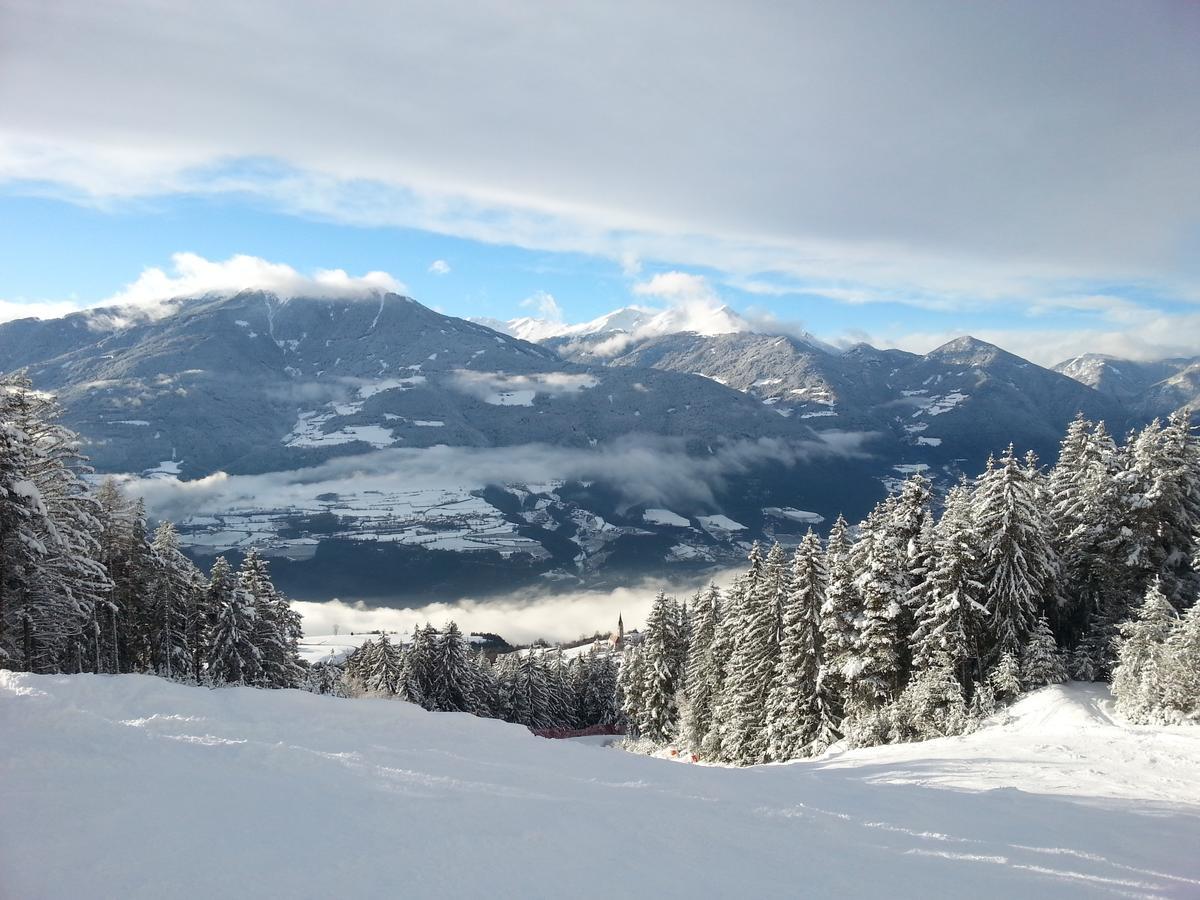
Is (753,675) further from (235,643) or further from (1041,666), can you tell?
(235,643)

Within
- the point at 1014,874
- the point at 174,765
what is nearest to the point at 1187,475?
the point at 1014,874

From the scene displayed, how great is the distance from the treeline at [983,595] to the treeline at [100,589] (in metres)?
32.6

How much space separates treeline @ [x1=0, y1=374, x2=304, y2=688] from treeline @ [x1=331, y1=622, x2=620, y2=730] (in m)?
12.2

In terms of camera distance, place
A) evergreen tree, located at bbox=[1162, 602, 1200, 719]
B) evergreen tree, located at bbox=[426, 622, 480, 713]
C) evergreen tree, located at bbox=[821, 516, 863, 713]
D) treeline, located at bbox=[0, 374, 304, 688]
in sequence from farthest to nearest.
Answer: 1. evergreen tree, located at bbox=[426, 622, 480, 713]
2. evergreen tree, located at bbox=[821, 516, 863, 713]
3. treeline, located at bbox=[0, 374, 304, 688]
4. evergreen tree, located at bbox=[1162, 602, 1200, 719]

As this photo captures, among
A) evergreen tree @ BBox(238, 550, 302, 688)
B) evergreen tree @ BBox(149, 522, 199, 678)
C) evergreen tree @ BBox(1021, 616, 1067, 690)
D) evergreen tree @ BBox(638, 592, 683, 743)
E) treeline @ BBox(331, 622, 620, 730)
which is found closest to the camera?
evergreen tree @ BBox(1021, 616, 1067, 690)

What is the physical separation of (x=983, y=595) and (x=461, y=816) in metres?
31.2

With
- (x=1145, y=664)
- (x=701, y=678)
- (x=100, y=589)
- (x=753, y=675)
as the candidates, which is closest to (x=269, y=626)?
(x=100, y=589)

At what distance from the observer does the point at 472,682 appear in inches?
2591

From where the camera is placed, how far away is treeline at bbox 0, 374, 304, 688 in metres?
24.8

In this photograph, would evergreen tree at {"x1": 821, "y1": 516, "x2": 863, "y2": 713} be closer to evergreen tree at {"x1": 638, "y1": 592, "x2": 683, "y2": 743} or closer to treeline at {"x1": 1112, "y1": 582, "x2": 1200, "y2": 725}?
treeline at {"x1": 1112, "y1": 582, "x2": 1200, "y2": 725}

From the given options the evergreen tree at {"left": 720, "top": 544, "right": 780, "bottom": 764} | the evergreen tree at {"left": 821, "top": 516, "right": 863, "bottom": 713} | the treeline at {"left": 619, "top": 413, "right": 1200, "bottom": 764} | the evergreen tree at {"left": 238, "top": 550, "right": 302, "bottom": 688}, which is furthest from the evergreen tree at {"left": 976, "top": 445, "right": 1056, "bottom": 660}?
the evergreen tree at {"left": 238, "top": 550, "right": 302, "bottom": 688}

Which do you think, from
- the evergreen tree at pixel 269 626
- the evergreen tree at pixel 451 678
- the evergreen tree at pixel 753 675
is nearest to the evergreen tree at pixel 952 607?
the evergreen tree at pixel 753 675

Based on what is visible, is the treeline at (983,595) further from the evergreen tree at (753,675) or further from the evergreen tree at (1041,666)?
the evergreen tree at (753,675)

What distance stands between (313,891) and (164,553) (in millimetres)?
40243
